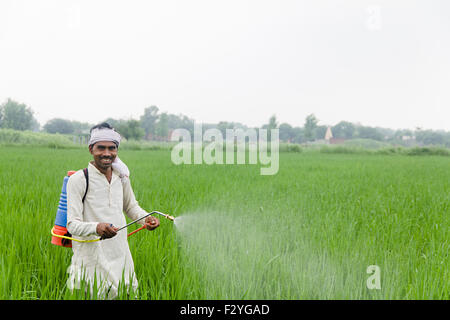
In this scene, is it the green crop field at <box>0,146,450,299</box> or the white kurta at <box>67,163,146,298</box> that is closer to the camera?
the white kurta at <box>67,163,146,298</box>

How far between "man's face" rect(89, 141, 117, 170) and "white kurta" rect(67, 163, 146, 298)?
0.05m

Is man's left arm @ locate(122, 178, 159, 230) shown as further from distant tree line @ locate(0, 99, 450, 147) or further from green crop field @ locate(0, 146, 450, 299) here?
distant tree line @ locate(0, 99, 450, 147)

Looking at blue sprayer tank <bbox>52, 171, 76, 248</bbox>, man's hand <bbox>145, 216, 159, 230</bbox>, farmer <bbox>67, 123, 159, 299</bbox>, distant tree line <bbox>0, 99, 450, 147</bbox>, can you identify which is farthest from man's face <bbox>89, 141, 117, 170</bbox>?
distant tree line <bbox>0, 99, 450, 147</bbox>

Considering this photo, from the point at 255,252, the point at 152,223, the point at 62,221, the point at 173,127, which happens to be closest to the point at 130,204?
the point at 152,223

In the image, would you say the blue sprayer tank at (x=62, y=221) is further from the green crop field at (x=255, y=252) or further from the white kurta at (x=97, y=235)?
the green crop field at (x=255, y=252)

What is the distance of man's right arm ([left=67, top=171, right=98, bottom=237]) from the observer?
3.58ft

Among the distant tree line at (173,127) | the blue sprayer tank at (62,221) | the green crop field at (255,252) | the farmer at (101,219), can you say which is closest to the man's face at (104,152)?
the farmer at (101,219)

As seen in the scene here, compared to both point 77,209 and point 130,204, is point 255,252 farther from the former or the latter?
point 77,209

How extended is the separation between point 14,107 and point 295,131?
1877 inches

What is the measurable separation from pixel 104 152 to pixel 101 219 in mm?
288

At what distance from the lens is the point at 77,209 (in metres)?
1.13

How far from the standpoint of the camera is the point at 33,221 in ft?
7.32

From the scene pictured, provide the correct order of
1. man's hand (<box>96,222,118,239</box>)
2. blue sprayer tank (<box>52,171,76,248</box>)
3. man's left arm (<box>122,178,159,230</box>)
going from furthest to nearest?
man's left arm (<box>122,178,159,230</box>), blue sprayer tank (<box>52,171,76,248</box>), man's hand (<box>96,222,118,239</box>)

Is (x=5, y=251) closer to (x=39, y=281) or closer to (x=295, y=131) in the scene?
(x=39, y=281)
